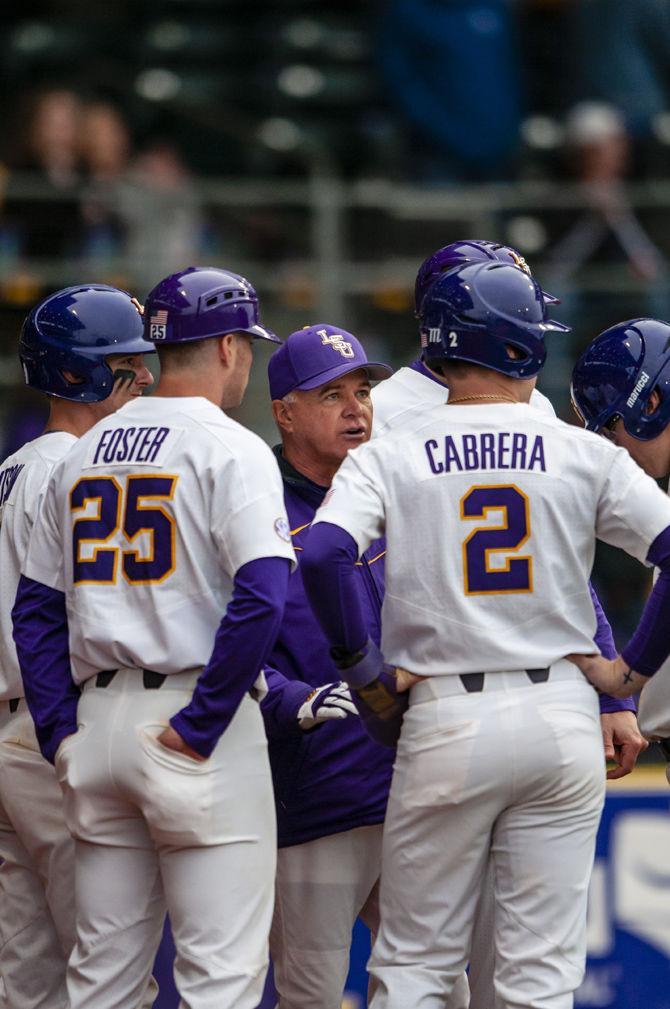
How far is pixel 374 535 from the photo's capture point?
3832 mm

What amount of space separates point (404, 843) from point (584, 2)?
7321 mm

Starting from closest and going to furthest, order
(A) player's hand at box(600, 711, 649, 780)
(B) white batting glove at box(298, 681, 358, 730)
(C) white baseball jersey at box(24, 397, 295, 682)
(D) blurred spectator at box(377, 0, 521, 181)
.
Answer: (C) white baseball jersey at box(24, 397, 295, 682) → (B) white batting glove at box(298, 681, 358, 730) → (A) player's hand at box(600, 711, 649, 780) → (D) blurred spectator at box(377, 0, 521, 181)

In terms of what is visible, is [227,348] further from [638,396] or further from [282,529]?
[638,396]

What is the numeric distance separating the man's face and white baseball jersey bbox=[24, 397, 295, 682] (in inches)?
31.4

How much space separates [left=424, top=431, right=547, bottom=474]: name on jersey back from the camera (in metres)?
3.77

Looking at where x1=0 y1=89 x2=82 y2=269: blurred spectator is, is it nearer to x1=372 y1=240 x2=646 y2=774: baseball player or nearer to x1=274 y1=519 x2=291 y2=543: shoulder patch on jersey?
x1=372 y1=240 x2=646 y2=774: baseball player

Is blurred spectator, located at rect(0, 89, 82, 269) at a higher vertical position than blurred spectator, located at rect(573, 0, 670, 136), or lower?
lower

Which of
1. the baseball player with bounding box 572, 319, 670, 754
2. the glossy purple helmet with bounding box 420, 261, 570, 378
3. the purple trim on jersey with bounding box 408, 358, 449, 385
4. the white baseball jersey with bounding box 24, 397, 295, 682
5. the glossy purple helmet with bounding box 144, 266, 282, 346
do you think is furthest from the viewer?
the purple trim on jersey with bounding box 408, 358, 449, 385

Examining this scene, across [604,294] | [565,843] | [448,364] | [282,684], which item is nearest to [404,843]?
[565,843]

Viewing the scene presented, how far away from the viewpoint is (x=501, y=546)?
375 centimetres

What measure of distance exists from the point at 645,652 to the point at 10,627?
1.81m

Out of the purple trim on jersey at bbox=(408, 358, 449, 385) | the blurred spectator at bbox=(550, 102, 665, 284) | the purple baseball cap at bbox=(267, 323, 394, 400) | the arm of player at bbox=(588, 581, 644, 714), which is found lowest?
the arm of player at bbox=(588, 581, 644, 714)

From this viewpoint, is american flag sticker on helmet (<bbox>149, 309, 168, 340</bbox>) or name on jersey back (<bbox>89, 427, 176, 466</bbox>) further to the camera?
american flag sticker on helmet (<bbox>149, 309, 168, 340</bbox>)

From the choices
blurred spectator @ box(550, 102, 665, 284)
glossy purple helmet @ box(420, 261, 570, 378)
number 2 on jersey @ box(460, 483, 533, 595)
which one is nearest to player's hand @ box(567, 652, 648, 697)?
number 2 on jersey @ box(460, 483, 533, 595)
